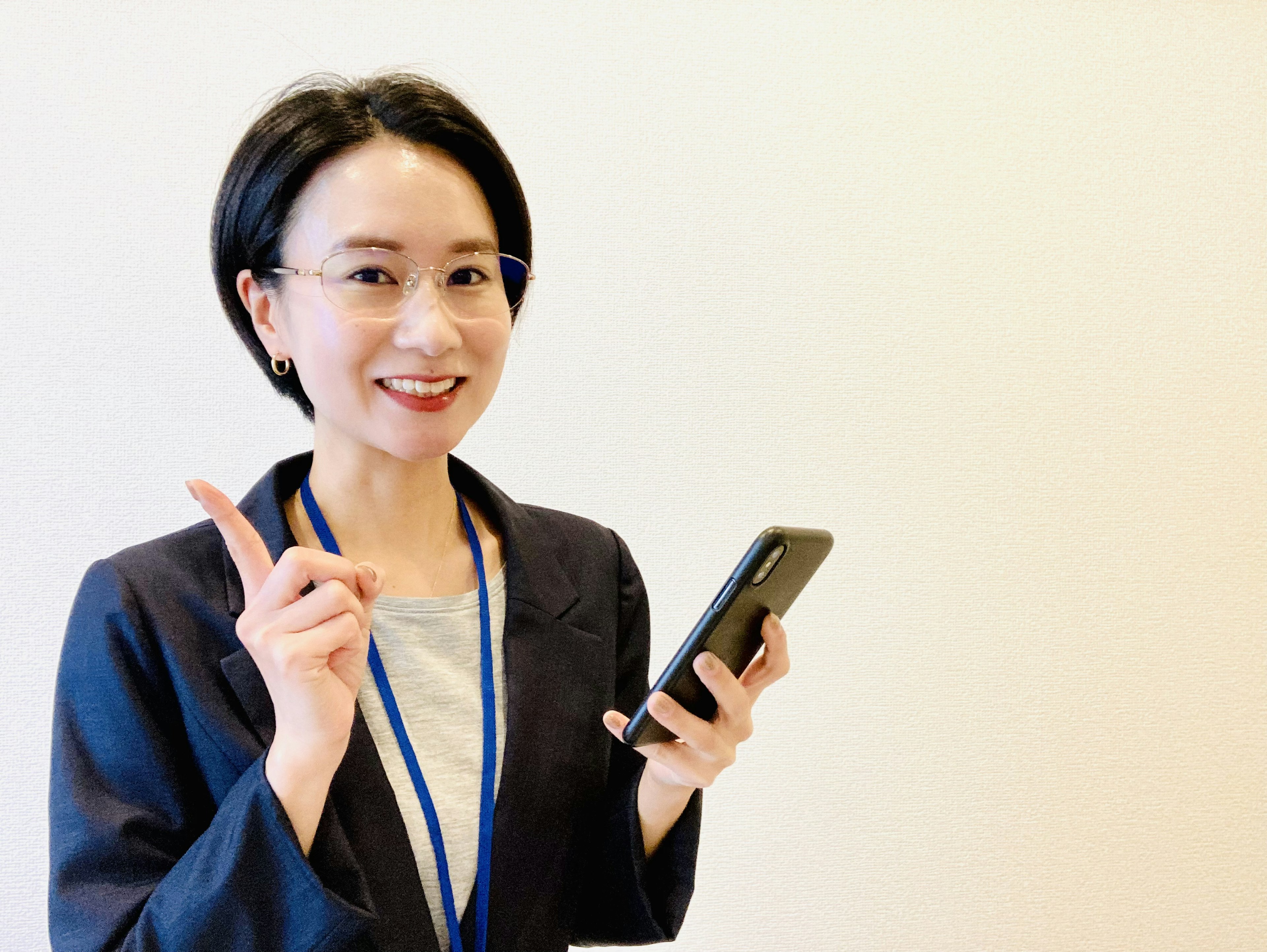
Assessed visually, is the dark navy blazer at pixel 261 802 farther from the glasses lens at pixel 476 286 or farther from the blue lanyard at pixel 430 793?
the glasses lens at pixel 476 286

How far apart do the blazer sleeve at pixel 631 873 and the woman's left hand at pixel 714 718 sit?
0.35ft

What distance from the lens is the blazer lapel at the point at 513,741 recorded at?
110 cm

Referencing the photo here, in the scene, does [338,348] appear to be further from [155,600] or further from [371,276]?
[155,600]

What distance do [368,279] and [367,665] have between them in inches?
15.8

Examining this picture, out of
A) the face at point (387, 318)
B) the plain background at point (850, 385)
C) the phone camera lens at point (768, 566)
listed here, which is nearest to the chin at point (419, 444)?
the face at point (387, 318)

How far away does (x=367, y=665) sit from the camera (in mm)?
1173

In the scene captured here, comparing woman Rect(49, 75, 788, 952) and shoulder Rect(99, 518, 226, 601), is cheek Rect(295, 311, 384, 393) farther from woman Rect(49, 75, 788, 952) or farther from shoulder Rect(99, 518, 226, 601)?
shoulder Rect(99, 518, 226, 601)

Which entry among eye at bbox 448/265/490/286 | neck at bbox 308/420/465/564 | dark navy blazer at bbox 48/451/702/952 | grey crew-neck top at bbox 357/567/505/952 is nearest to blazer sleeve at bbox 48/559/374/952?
dark navy blazer at bbox 48/451/702/952

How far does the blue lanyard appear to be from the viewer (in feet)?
3.71

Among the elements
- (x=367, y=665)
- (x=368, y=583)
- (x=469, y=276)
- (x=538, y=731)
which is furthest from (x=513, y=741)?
(x=469, y=276)

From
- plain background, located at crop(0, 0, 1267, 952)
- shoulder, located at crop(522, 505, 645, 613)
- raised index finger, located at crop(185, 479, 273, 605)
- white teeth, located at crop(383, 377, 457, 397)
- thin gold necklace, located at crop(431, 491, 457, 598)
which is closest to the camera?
raised index finger, located at crop(185, 479, 273, 605)

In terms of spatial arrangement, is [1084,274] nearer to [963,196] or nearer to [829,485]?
[963,196]

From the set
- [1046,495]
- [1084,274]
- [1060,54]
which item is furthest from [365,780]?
[1060,54]

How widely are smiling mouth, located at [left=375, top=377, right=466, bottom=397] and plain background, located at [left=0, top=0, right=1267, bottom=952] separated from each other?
809 mm
